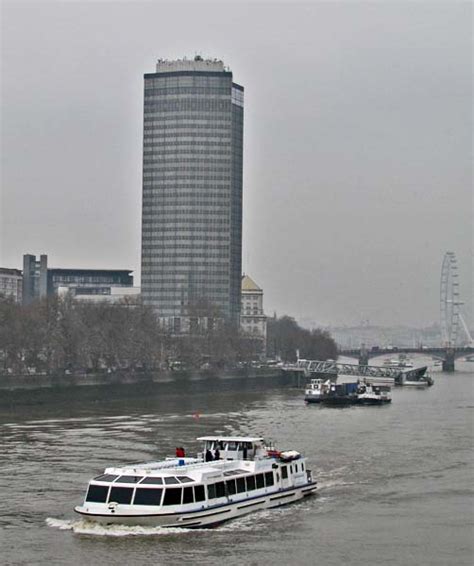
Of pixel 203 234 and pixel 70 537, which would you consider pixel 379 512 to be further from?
pixel 203 234

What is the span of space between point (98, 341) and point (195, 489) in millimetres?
75403

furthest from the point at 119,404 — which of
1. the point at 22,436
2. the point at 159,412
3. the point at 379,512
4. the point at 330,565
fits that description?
the point at 330,565

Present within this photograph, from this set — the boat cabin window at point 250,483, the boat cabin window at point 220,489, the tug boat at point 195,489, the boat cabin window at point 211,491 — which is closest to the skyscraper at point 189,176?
the tug boat at point 195,489

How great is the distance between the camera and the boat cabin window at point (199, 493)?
38.5m

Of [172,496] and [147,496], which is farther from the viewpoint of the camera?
[172,496]

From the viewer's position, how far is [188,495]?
38.3 m

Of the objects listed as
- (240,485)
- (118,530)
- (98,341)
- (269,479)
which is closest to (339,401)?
(98,341)

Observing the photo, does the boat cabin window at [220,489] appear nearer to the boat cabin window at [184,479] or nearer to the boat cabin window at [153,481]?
the boat cabin window at [184,479]

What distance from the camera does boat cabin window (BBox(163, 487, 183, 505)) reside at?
1486 inches

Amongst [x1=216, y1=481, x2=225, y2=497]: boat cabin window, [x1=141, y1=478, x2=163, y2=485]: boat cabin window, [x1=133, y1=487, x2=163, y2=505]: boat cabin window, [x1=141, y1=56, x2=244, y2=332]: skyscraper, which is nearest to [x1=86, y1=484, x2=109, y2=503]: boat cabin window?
[x1=133, y1=487, x2=163, y2=505]: boat cabin window

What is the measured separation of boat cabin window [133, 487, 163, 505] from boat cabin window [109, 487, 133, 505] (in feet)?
0.71

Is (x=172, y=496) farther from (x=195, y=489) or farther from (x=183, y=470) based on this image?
(x=183, y=470)

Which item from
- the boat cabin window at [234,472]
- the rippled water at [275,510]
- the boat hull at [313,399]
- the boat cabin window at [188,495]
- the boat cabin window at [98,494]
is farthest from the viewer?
the boat hull at [313,399]

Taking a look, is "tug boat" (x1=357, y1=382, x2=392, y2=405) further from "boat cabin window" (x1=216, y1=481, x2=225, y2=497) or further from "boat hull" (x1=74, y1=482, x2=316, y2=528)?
"boat cabin window" (x1=216, y1=481, x2=225, y2=497)
